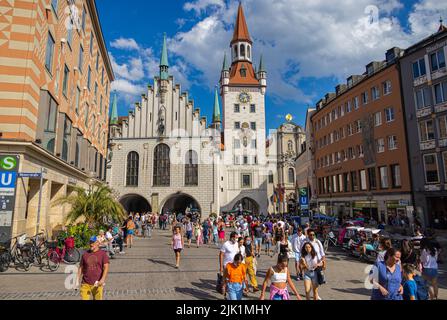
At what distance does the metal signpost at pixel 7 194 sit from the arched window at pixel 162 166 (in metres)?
30.8

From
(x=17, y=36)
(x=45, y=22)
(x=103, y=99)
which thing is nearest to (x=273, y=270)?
(x=17, y=36)

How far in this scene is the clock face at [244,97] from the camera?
52.8 m

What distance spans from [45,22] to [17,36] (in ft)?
6.72

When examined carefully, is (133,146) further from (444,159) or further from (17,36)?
(444,159)

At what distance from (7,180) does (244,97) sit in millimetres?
44719

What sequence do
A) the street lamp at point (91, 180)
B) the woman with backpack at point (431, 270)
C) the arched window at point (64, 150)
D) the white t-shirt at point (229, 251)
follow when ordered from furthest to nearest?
1. the street lamp at point (91, 180)
2. the arched window at point (64, 150)
3. the white t-shirt at point (229, 251)
4. the woman with backpack at point (431, 270)

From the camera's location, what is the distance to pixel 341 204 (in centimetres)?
3434

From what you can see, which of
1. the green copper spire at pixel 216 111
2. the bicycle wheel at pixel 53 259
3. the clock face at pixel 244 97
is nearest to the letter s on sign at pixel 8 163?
the bicycle wheel at pixel 53 259

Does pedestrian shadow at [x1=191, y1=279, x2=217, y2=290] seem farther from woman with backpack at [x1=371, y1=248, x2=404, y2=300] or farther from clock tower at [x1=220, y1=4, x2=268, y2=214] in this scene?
clock tower at [x1=220, y1=4, x2=268, y2=214]

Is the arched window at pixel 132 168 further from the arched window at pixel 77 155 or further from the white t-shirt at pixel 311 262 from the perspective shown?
the white t-shirt at pixel 311 262

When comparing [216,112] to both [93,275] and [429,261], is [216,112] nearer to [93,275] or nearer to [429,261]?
[429,261]

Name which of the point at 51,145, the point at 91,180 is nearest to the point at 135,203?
the point at 91,180

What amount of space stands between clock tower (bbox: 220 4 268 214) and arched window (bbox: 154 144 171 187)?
9642 millimetres

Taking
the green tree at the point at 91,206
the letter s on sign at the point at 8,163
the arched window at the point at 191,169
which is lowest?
the green tree at the point at 91,206
